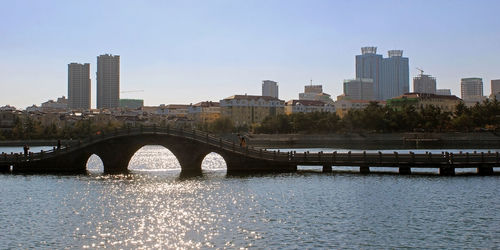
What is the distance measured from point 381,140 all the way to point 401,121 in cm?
876

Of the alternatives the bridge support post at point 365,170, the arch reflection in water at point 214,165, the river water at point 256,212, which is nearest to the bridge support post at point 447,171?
the river water at point 256,212

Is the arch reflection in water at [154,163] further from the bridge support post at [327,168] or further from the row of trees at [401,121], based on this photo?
the row of trees at [401,121]

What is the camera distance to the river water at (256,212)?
28312mm

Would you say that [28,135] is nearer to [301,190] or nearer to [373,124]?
[373,124]

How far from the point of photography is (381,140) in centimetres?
14212

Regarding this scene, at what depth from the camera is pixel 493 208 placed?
35.2m

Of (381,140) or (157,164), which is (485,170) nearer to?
(157,164)

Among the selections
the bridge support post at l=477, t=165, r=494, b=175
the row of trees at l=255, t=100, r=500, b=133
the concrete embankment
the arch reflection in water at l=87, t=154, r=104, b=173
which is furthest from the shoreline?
the arch reflection in water at l=87, t=154, r=104, b=173

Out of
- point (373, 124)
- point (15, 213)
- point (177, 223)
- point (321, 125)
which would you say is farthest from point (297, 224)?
point (321, 125)

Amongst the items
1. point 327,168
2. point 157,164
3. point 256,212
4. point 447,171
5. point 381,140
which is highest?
point 381,140

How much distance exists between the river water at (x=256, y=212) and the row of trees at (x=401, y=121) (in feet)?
312

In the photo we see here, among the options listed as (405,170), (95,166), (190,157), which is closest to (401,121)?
(405,170)

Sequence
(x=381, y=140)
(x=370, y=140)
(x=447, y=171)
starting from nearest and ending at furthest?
(x=447, y=171)
(x=381, y=140)
(x=370, y=140)

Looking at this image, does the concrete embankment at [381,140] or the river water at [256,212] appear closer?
the river water at [256,212]
